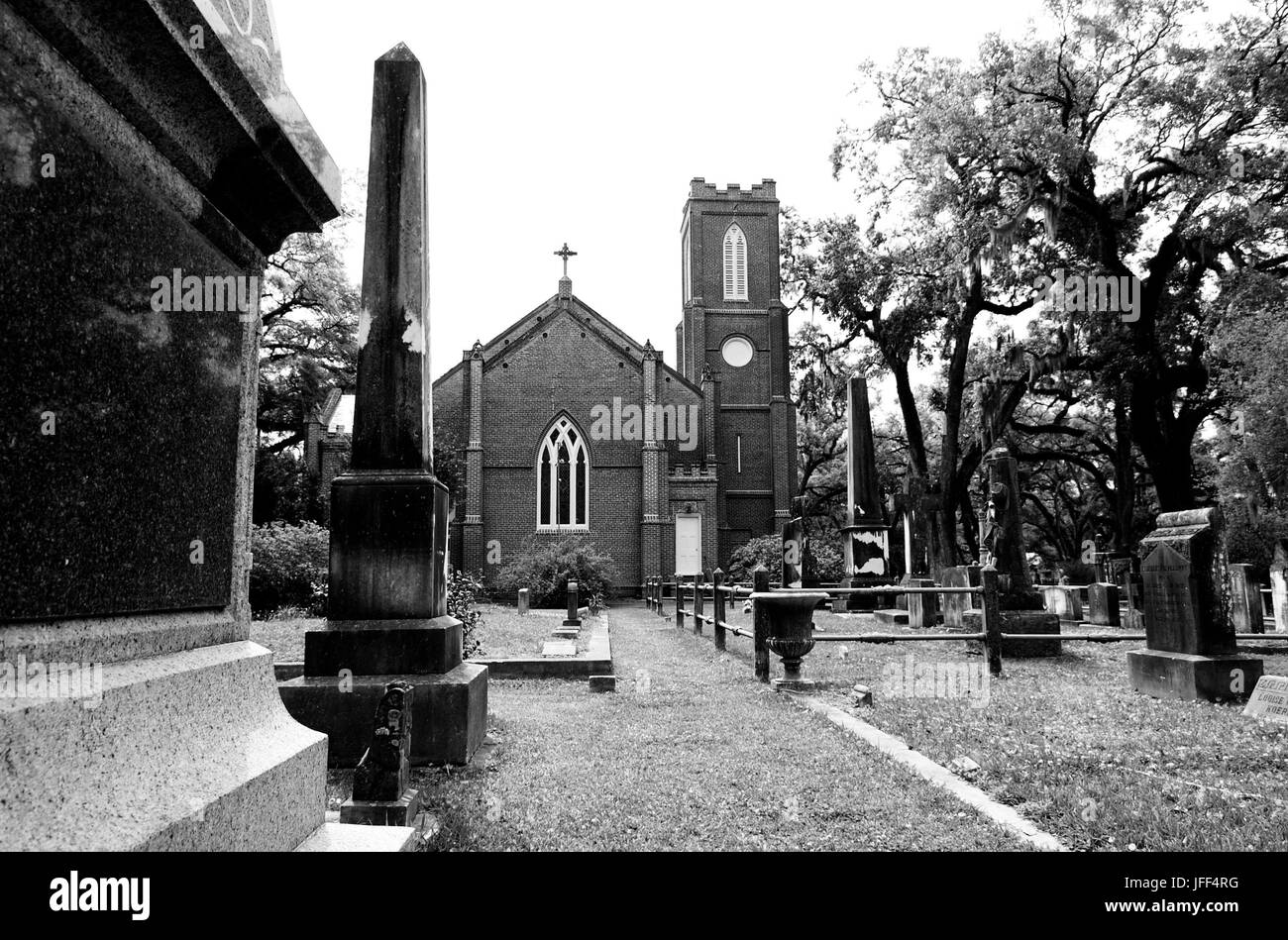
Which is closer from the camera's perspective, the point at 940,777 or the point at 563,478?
the point at 940,777

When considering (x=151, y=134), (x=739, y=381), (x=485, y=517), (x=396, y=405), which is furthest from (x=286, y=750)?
(x=739, y=381)

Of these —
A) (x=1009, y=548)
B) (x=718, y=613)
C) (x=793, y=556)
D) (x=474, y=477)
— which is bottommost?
(x=718, y=613)

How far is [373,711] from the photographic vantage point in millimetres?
4957

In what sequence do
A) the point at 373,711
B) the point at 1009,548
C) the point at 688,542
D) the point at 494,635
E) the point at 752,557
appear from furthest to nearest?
the point at 688,542
the point at 752,557
the point at 494,635
the point at 1009,548
the point at 373,711

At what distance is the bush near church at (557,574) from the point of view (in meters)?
23.6

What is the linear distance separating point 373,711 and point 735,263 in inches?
1320

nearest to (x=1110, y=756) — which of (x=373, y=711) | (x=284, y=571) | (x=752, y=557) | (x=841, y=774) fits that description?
(x=841, y=774)

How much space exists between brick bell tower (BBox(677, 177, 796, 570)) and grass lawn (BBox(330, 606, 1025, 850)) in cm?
2608

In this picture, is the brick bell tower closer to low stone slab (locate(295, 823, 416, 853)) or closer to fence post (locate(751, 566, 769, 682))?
fence post (locate(751, 566, 769, 682))

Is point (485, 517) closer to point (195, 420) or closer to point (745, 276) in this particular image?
point (745, 276)

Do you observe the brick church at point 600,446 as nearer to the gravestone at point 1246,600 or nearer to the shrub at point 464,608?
the gravestone at point 1246,600

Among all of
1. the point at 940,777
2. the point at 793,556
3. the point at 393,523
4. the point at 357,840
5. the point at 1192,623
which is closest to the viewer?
the point at 357,840

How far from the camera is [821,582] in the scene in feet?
78.4

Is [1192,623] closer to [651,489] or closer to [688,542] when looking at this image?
[651,489]
